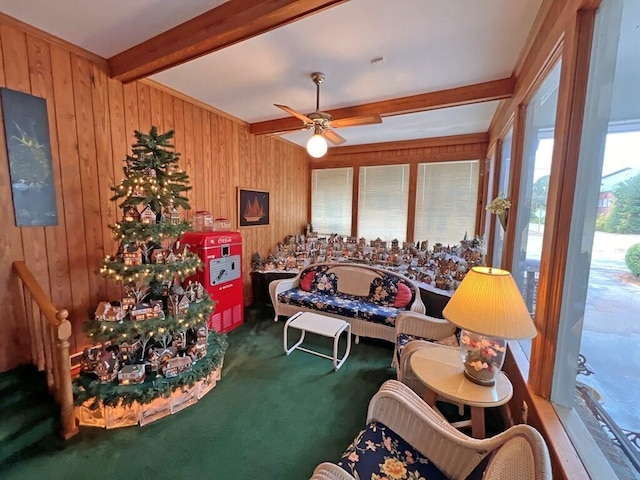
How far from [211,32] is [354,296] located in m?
3.00

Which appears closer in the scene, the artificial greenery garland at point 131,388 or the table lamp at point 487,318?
the table lamp at point 487,318

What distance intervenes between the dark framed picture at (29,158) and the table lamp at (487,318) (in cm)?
316

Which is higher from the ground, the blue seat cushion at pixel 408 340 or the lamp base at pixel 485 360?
the lamp base at pixel 485 360

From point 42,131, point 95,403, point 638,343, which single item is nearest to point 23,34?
point 42,131

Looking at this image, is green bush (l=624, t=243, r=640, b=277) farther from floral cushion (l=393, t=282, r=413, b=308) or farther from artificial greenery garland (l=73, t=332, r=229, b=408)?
artificial greenery garland (l=73, t=332, r=229, b=408)

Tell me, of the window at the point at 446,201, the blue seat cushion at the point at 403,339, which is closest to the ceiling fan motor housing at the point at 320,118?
the blue seat cushion at the point at 403,339

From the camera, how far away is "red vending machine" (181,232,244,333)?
123 inches

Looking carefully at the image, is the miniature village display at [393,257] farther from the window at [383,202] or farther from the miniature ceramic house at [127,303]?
the miniature ceramic house at [127,303]

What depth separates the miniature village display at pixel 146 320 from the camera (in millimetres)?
1976

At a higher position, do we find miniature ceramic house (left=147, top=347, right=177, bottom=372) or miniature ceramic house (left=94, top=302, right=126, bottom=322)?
miniature ceramic house (left=94, top=302, right=126, bottom=322)

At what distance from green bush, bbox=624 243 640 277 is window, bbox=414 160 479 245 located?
13.3 ft

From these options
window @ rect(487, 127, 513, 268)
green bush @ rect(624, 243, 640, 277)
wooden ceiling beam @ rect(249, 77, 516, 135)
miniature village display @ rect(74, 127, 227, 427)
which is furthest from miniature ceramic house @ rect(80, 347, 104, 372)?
window @ rect(487, 127, 513, 268)

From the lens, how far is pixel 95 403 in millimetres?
1910

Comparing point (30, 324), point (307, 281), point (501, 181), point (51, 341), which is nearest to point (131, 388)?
point (51, 341)
